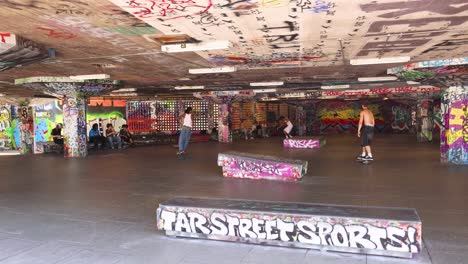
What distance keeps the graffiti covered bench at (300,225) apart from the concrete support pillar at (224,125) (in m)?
21.0

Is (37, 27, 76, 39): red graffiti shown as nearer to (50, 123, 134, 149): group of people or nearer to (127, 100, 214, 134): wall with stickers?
(50, 123, 134, 149): group of people

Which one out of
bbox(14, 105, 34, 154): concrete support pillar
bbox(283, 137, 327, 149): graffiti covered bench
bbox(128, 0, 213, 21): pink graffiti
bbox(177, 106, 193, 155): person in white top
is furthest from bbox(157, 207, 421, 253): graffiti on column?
bbox(14, 105, 34, 154): concrete support pillar

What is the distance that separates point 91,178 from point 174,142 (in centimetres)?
1497

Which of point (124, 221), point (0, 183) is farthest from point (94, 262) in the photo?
point (0, 183)

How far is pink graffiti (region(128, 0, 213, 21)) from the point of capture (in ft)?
17.1

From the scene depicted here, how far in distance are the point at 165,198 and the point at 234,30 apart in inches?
135

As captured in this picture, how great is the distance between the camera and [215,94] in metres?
24.5

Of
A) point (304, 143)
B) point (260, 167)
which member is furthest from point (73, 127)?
point (304, 143)

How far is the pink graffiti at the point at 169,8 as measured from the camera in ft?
17.1

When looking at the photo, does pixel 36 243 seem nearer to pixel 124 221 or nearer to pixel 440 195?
pixel 124 221

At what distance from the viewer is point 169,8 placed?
18.0 ft

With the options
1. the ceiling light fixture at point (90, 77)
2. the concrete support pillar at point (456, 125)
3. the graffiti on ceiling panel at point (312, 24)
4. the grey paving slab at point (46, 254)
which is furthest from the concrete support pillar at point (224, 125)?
the grey paving slab at point (46, 254)

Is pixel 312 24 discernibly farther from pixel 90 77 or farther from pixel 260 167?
pixel 90 77

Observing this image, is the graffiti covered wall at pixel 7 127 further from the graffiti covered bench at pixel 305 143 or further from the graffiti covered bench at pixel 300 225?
the graffiti covered bench at pixel 300 225
